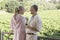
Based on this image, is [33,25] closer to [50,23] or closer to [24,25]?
[24,25]

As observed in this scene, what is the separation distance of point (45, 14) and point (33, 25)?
176 centimetres

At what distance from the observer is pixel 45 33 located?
4016 millimetres

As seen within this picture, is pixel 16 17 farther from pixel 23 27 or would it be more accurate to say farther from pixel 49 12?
pixel 49 12

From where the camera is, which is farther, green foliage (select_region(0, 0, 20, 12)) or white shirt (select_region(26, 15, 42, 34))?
green foliage (select_region(0, 0, 20, 12))

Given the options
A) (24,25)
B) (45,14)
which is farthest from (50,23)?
(24,25)

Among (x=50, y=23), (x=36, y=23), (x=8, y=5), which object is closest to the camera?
(x=36, y=23)

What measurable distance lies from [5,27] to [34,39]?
1.96m

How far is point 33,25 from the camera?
2316 millimetres

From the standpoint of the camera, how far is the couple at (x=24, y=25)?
2.30 meters

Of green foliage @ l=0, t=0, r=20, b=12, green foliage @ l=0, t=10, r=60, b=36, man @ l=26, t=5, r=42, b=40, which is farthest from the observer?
green foliage @ l=0, t=0, r=20, b=12

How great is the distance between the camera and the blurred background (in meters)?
4.01

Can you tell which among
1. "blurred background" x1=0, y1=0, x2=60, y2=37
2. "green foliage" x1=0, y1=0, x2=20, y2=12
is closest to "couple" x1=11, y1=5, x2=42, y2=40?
"blurred background" x1=0, y1=0, x2=60, y2=37

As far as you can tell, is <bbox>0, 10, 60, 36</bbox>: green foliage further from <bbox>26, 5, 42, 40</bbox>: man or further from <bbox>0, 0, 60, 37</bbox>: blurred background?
<bbox>26, 5, 42, 40</bbox>: man

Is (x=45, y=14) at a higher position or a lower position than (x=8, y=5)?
lower
